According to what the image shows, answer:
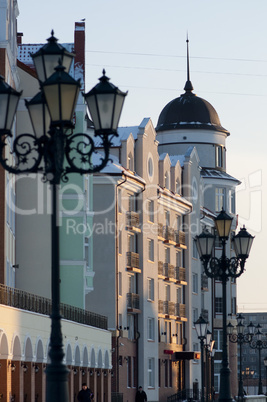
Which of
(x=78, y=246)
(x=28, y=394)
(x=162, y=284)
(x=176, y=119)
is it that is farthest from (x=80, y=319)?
(x=176, y=119)

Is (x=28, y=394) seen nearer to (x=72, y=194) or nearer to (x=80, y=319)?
(x=80, y=319)

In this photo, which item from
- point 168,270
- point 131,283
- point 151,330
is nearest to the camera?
point 131,283

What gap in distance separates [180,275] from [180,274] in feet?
0.23

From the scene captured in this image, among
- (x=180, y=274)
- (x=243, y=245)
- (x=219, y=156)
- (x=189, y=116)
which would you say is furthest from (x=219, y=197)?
(x=243, y=245)

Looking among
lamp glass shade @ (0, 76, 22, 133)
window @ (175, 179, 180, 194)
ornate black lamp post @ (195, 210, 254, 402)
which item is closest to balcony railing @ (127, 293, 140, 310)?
window @ (175, 179, 180, 194)

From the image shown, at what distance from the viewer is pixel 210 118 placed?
79688 millimetres

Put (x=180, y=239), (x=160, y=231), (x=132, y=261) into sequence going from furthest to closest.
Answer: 1. (x=180, y=239)
2. (x=160, y=231)
3. (x=132, y=261)

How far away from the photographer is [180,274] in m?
71.8

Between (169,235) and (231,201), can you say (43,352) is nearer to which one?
(169,235)

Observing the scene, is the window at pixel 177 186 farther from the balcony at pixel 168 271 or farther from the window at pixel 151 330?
the window at pixel 151 330

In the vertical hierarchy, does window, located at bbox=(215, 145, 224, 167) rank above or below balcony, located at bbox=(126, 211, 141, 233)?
above

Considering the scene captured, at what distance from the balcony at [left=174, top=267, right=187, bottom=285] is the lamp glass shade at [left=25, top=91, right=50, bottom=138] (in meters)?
57.1

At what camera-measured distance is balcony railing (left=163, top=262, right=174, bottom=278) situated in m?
68.4

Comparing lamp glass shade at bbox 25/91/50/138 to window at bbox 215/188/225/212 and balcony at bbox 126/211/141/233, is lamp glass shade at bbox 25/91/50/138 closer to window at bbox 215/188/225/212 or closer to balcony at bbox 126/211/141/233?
balcony at bbox 126/211/141/233
